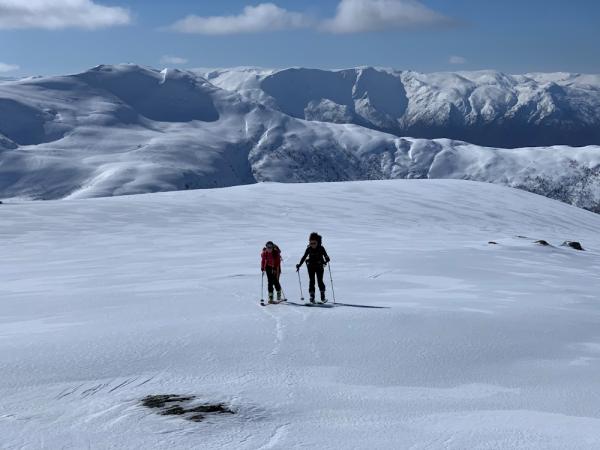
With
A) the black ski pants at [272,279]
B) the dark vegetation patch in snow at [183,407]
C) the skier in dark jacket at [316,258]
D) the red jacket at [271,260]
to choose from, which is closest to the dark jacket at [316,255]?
the skier in dark jacket at [316,258]

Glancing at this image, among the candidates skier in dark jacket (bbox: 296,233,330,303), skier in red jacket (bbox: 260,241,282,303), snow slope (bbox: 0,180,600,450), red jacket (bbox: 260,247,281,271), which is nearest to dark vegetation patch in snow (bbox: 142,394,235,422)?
snow slope (bbox: 0,180,600,450)

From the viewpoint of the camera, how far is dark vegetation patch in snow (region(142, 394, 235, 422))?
8086 mm

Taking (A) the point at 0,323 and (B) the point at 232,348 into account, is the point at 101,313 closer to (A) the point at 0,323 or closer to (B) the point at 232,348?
(A) the point at 0,323

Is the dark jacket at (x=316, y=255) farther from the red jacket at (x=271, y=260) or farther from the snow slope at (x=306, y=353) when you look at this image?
the snow slope at (x=306, y=353)

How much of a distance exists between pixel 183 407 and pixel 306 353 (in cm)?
317

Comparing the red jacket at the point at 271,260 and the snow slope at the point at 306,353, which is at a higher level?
the red jacket at the point at 271,260

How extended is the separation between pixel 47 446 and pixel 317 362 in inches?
179

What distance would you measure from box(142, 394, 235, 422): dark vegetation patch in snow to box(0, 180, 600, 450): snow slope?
0.15 meters

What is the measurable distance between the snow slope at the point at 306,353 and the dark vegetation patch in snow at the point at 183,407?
148 mm

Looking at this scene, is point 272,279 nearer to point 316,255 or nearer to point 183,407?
point 316,255

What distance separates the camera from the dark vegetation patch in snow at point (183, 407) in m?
8.09

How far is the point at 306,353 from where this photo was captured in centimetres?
1102

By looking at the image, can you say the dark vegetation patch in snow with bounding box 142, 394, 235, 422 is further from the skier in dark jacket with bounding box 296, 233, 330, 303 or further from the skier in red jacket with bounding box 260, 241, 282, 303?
the skier in dark jacket with bounding box 296, 233, 330, 303

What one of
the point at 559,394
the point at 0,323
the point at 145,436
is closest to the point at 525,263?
the point at 559,394
